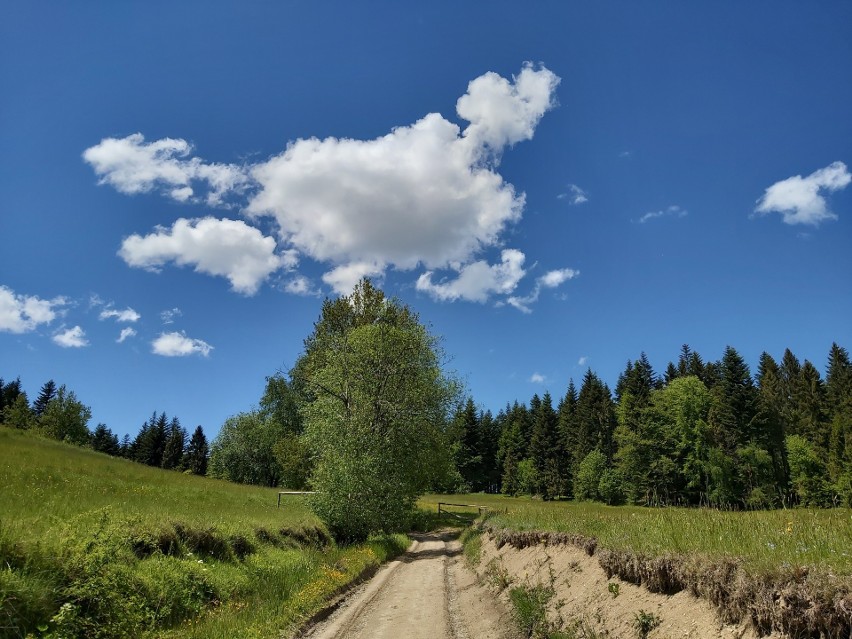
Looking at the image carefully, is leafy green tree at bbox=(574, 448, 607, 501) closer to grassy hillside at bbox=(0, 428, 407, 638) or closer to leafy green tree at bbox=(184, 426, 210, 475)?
grassy hillside at bbox=(0, 428, 407, 638)

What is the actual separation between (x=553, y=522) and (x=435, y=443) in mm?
18414

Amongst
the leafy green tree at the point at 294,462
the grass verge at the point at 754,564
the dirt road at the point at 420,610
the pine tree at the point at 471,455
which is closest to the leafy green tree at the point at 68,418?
the leafy green tree at the point at 294,462

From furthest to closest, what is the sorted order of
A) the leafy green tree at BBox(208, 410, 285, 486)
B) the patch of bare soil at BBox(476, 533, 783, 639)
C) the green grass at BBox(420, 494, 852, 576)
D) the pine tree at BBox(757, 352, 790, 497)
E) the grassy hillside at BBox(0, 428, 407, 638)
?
the leafy green tree at BBox(208, 410, 285, 486), the pine tree at BBox(757, 352, 790, 497), the grassy hillside at BBox(0, 428, 407, 638), the patch of bare soil at BBox(476, 533, 783, 639), the green grass at BBox(420, 494, 852, 576)

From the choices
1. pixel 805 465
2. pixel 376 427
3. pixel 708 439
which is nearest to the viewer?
pixel 376 427

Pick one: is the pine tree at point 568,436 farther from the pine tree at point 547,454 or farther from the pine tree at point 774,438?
the pine tree at point 774,438

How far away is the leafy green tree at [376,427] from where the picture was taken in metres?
26.9

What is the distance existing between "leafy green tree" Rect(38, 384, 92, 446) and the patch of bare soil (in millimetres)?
105653

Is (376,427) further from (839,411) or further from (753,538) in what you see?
(839,411)

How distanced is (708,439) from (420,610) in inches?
2424

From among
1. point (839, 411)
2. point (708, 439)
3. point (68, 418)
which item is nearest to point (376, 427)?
point (708, 439)

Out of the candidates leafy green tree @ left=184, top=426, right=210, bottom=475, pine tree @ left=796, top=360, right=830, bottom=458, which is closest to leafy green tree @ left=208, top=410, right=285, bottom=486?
leafy green tree @ left=184, top=426, right=210, bottom=475

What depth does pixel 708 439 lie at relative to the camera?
6338 cm

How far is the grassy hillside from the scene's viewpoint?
336 inches

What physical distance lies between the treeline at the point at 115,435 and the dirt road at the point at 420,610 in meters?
101
